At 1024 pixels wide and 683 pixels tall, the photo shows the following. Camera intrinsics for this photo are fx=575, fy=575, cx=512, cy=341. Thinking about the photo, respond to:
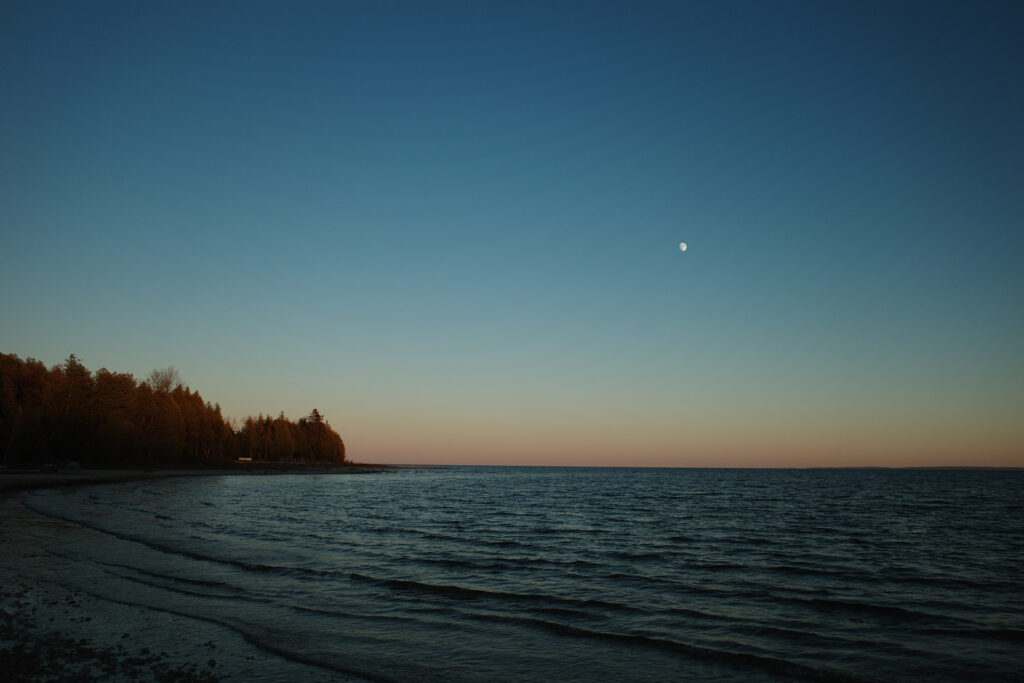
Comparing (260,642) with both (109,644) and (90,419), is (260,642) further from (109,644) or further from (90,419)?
(90,419)

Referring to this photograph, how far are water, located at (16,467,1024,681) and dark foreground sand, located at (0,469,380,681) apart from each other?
2.23 ft

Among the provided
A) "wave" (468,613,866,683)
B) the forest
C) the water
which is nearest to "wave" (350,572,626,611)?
the water

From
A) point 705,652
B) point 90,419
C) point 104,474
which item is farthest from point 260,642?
point 90,419

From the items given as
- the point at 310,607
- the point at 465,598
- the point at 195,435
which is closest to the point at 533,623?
the point at 465,598

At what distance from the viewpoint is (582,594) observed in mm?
18766

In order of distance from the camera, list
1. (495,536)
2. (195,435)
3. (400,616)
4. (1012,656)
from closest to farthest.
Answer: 1. (1012,656)
2. (400,616)
3. (495,536)
4. (195,435)

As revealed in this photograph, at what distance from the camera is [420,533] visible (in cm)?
3444

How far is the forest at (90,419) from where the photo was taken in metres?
86.9

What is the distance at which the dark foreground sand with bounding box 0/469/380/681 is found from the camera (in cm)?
1034

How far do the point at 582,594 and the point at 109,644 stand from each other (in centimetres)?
1281

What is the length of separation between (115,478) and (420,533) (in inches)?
2558

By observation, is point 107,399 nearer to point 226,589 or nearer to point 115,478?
point 115,478

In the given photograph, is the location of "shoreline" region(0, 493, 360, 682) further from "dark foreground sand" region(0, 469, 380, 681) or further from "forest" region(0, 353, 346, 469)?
"forest" region(0, 353, 346, 469)

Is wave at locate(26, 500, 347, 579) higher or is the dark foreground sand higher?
the dark foreground sand
